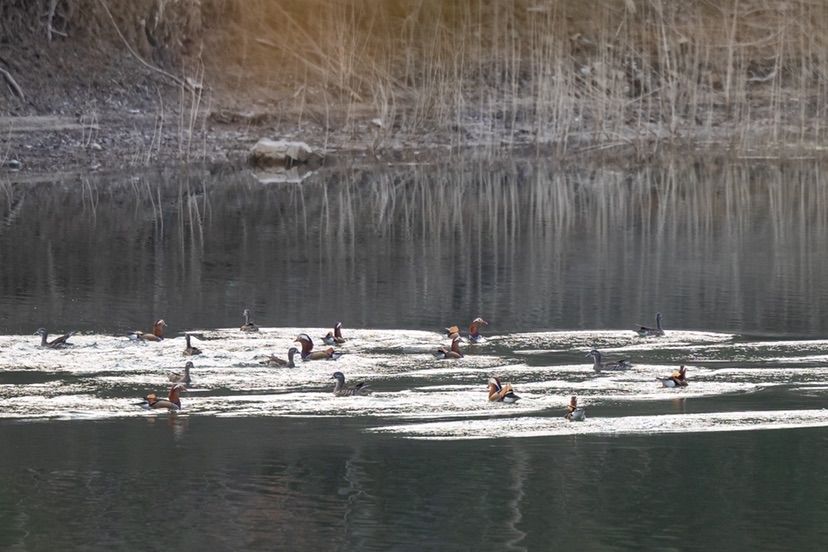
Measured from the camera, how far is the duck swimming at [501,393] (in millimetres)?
17328

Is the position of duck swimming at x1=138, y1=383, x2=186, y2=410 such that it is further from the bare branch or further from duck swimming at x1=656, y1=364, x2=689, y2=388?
the bare branch

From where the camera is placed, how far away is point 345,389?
1820 cm

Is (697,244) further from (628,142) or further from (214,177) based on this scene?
(628,142)

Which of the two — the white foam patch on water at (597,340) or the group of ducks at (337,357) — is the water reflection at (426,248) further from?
the group of ducks at (337,357)

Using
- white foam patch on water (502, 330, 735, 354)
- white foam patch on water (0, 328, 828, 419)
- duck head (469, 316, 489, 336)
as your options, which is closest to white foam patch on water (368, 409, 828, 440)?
white foam patch on water (0, 328, 828, 419)

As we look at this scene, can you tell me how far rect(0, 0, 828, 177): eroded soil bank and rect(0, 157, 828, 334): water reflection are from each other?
610cm

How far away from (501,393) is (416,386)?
1.36 m

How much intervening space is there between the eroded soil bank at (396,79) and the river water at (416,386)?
17.6 m

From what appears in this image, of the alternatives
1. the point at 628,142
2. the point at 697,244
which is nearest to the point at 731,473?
the point at 697,244

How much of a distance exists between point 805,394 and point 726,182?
2827cm

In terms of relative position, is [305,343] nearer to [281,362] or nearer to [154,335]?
[281,362]

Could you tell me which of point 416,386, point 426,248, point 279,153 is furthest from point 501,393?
point 279,153

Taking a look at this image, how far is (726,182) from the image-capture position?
150ft

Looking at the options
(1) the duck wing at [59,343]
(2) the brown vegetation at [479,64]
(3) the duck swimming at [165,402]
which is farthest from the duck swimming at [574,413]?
(2) the brown vegetation at [479,64]
